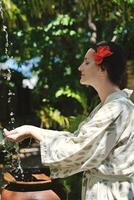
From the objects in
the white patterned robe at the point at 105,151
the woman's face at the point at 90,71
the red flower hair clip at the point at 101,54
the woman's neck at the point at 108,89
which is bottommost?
the white patterned robe at the point at 105,151

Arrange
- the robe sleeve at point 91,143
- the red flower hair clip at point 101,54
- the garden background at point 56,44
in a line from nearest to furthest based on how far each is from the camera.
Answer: the robe sleeve at point 91,143 → the red flower hair clip at point 101,54 → the garden background at point 56,44

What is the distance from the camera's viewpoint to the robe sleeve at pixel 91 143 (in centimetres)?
221

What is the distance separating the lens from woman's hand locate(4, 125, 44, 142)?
2.29m

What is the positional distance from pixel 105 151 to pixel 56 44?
274 inches

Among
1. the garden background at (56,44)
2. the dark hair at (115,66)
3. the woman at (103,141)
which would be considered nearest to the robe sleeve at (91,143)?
the woman at (103,141)

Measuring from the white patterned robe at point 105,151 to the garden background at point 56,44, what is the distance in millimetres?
4893

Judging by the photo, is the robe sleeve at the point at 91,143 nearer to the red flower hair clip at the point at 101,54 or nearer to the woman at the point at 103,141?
the woman at the point at 103,141

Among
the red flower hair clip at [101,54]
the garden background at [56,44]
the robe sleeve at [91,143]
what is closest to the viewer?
the robe sleeve at [91,143]

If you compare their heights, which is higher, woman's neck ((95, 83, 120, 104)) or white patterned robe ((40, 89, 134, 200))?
woman's neck ((95, 83, 120, 104))

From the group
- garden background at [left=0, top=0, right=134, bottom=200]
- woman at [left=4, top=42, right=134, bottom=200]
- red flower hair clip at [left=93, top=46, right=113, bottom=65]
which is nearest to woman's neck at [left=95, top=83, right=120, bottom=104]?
woman at [left=4, top=42, right=134, bottom=200]

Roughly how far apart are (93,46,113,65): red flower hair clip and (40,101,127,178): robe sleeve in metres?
0.22

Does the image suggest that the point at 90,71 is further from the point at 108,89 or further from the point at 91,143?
the point at 91,143

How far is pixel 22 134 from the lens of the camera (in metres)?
2.29

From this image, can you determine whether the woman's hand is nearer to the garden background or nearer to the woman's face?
the woman's face
